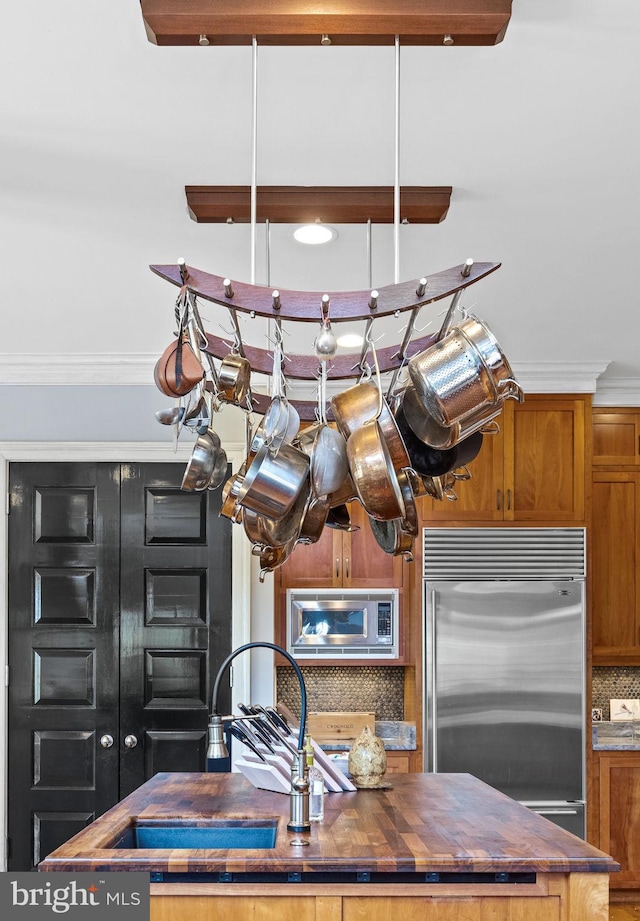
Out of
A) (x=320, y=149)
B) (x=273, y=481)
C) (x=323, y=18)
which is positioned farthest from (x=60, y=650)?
(x=323, y=18)

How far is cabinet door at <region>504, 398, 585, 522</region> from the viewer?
483 centimetres

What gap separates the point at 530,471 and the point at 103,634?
7.97ft

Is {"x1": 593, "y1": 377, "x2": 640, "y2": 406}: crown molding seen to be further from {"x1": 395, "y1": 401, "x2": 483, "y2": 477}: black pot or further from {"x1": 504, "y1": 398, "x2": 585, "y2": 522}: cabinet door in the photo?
{"x1": 395, "y1": 401, "x2": 483, "y2": 477}: black pot

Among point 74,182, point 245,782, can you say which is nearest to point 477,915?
point 245,782

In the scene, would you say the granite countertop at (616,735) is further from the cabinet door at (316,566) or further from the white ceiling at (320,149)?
the white ceiling at (320,149)

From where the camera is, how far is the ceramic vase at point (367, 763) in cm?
312

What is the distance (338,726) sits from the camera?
16.0 ft

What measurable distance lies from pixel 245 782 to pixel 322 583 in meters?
1.80

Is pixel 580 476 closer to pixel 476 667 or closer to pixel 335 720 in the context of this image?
pixel 476 667

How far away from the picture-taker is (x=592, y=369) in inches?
190

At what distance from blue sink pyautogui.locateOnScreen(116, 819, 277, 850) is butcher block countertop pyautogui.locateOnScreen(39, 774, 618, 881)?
0.02 meters

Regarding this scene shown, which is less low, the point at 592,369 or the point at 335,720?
the point at 592,369

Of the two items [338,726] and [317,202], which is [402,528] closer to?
[317,202]

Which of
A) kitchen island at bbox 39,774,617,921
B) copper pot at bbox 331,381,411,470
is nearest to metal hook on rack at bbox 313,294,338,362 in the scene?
copper pot at bbox 331,381,411,470
